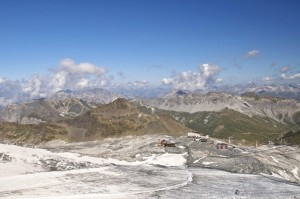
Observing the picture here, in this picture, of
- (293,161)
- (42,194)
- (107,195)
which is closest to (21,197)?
(42,194)

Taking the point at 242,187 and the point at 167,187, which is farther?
the point at 242,187

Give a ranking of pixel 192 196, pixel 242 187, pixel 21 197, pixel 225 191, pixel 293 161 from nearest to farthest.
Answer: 1. pixel 21 197
2. pixel 192 196
3. pixel 225 191
4. pixel 242 187
5. pixel 293 161

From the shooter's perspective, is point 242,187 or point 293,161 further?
point 293,161

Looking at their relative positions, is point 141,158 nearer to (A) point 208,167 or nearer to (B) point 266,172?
(A) point 208,167

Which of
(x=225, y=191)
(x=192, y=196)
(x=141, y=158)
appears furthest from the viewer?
(x=141, y=158)

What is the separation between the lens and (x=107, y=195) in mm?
48438

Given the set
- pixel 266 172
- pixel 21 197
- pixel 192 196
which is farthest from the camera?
pixel 266 172

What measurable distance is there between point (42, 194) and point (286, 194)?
35.6 m

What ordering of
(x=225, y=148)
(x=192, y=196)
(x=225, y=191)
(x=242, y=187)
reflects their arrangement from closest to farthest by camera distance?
(x=192, y=196) < (x=225, y=191) < (x=242, y=187) < (x=225, y=148)

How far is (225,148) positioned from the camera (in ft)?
461

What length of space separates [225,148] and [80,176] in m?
88.6

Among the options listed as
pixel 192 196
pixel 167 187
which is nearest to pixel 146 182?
pixel 167 187

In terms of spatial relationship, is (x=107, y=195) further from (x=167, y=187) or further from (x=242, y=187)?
(x=242, y=187)

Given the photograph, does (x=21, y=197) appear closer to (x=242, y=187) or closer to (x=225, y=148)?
(x=242, y=187)
